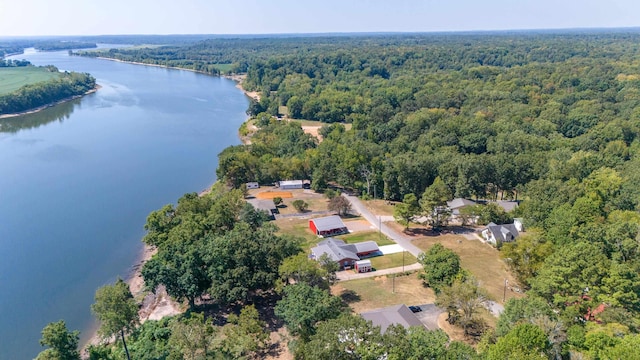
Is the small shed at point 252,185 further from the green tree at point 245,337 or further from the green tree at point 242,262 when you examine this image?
the green tree at point 245,337

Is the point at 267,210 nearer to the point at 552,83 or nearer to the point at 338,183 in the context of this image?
the point at 338,183

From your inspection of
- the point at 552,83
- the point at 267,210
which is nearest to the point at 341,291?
the point at 267,210

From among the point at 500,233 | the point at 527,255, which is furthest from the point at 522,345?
the point at 500,233

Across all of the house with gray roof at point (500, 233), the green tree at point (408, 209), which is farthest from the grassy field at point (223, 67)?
the house with gray roof at point (500, 233)

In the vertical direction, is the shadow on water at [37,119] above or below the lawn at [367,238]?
above

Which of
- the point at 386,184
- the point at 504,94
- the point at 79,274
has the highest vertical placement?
the point at 504,94

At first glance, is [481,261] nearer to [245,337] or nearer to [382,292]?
[382,292]
